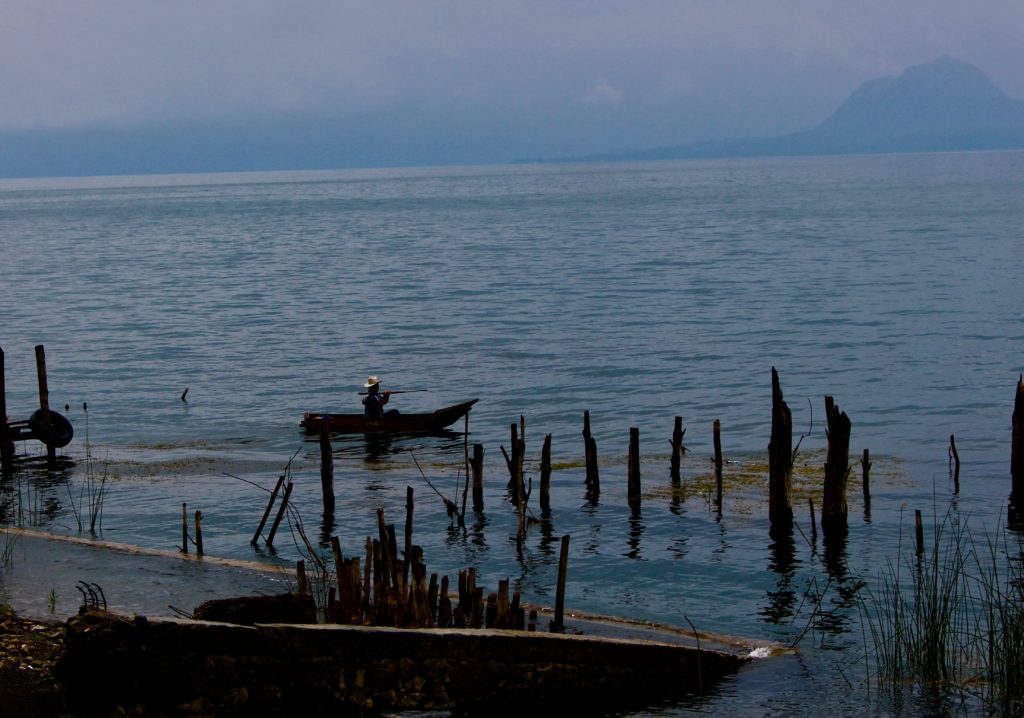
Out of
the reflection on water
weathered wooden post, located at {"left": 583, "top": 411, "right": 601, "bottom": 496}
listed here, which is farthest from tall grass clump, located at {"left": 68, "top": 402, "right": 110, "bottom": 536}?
the reflection on water

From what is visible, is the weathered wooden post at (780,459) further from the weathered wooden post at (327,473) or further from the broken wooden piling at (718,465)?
the weathered wooden post at (327,473)

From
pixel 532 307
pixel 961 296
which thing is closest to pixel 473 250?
pixel 532 307

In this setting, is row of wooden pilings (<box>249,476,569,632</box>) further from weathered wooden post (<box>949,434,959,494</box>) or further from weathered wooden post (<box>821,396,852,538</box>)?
weathered wooden post (<box>949,434,959,494</box>)

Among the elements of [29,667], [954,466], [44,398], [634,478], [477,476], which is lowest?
[954,466]

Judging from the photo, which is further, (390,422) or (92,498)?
(390,422)

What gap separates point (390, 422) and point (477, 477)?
10959mm

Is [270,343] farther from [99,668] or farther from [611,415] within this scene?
[99,668]

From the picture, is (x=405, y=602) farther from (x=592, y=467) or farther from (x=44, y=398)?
(x=44, y=398)

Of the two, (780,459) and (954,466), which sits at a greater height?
(780,459)

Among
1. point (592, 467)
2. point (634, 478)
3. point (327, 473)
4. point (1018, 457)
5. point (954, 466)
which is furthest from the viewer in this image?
point (954, 466)

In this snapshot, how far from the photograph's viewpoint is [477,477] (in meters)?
22.8

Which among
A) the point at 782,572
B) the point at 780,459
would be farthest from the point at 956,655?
the point at 780,459

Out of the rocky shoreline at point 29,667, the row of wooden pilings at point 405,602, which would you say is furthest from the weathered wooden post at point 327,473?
Answer: the row of wooden pilings at point 405,602

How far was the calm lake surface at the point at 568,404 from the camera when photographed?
61.6ft
